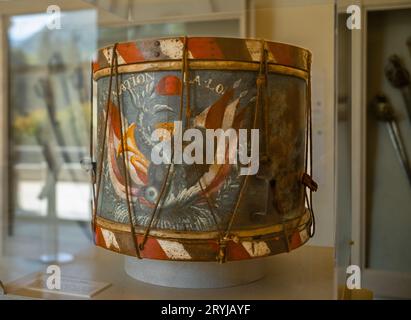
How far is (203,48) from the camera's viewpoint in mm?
1223

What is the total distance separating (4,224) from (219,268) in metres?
1.58

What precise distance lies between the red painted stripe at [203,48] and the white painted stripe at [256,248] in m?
0.51

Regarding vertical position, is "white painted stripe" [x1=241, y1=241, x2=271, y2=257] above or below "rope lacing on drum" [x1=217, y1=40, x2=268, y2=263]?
below

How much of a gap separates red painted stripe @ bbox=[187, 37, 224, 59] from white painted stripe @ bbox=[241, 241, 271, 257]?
1.68 ft

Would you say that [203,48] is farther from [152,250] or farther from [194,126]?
[152,250]

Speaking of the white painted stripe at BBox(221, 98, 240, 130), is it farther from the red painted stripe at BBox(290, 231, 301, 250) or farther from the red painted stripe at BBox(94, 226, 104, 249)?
the red painted stripe at BBox(94, 226, 104, 249)

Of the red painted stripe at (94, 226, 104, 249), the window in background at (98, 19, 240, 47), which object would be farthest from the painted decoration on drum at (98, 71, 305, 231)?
the window in background at (98, 19, 240, 47)

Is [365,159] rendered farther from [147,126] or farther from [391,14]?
[147,126]

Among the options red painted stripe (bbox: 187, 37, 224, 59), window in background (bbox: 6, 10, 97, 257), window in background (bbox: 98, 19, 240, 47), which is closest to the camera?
red painted stripe (bbox: 187, 37, 224, 59)

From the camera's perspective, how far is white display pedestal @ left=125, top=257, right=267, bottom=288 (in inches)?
54.7

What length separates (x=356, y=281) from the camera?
1.68 metres

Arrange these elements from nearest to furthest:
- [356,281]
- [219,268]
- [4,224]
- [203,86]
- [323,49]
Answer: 1. [203,86]
2. [219,268]
3. [356,281]
4. [323,49]
5. [4,224]

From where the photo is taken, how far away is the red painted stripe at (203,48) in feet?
4.01
